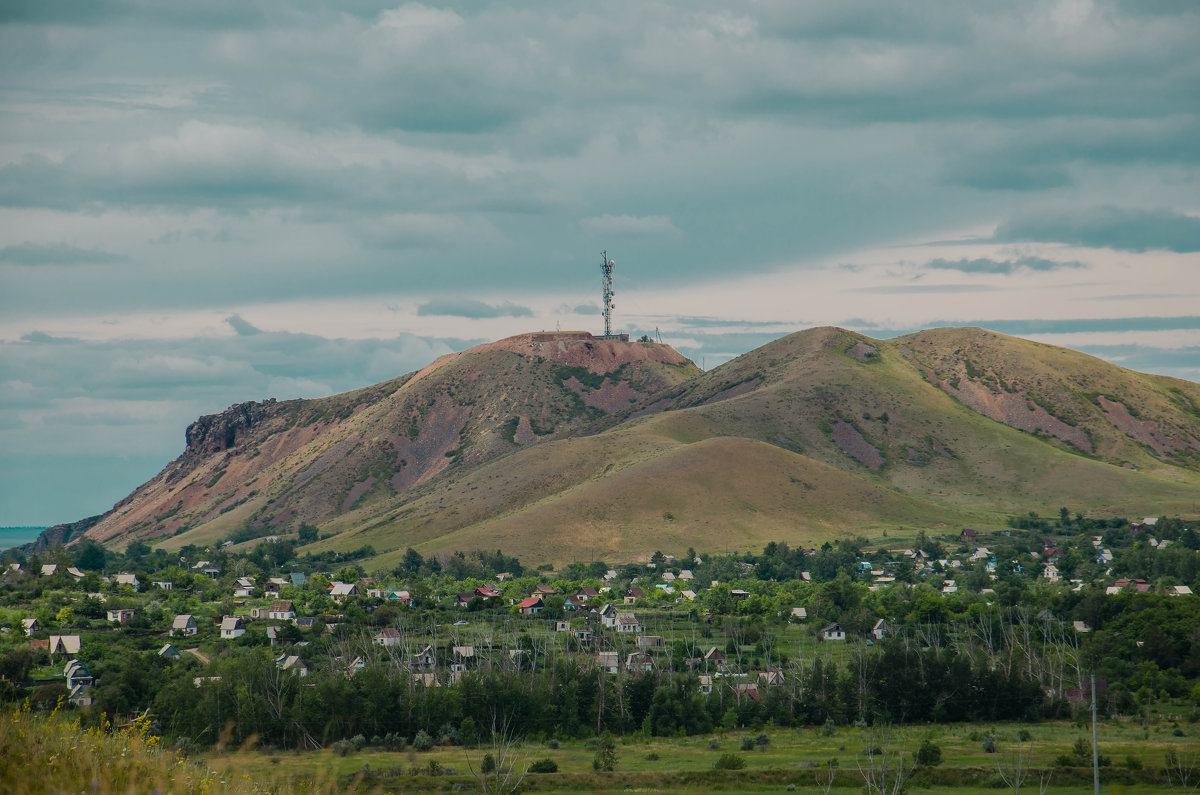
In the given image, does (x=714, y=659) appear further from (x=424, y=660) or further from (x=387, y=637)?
(x=387, y=637)

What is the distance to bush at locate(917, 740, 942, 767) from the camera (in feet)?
195

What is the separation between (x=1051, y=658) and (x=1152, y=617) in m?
13.5

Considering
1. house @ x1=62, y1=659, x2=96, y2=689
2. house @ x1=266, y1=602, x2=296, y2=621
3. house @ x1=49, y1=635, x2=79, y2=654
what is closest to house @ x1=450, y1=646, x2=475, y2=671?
house @ x1=62, y1=659, x2=96, y2=689

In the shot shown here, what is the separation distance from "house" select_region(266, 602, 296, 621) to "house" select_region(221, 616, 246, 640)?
5.33m

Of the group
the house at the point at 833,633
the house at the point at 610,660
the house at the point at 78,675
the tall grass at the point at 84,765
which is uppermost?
the tall grass at the point at 84,765

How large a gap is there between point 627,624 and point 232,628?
37737mm

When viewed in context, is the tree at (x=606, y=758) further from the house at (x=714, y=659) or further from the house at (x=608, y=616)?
the house at (x=608, y=616)

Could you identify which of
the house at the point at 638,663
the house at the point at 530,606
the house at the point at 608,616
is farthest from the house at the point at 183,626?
the house at the point at 638,663

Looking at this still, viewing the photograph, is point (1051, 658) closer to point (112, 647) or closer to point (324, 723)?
point (324, 723)

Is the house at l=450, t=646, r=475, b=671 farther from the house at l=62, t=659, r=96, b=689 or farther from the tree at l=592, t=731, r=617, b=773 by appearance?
the house at l=62, t=659, r=96, b=689

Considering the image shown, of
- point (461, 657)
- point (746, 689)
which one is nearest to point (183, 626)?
point (461, 657)

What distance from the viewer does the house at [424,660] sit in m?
86.5

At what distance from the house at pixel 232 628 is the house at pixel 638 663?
38340 mm

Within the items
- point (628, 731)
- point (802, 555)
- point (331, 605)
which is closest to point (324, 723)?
point (628, 731)
